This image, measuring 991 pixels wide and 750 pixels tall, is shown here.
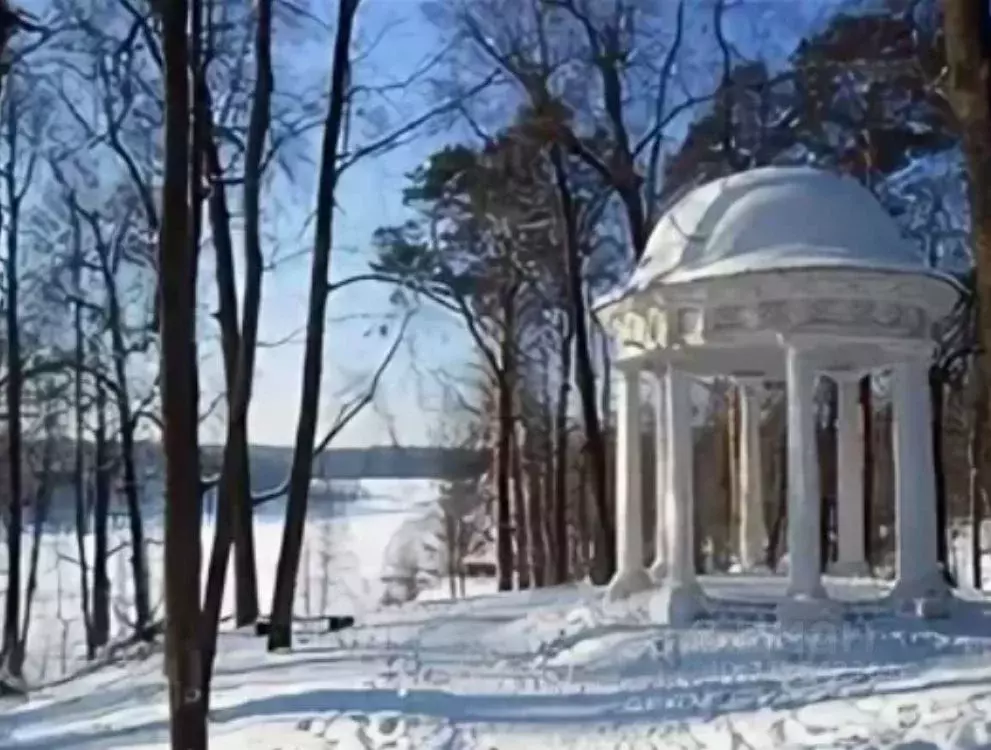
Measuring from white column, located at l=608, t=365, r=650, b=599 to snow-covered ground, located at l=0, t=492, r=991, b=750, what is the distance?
0.45m

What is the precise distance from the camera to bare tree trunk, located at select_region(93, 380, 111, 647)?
28.9m

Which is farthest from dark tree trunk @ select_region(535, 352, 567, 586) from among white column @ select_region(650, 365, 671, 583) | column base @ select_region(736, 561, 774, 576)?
white column @ select_region(650, 365, 671, 583)

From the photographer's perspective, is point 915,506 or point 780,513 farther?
point 780,513

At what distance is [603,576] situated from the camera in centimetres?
2317

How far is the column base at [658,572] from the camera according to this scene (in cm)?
1631

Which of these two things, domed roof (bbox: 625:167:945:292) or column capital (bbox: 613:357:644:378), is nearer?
domed roof (bbox: 625:167:945:292)

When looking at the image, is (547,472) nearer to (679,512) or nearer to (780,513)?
(780,513)

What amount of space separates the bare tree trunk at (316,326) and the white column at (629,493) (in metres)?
3.60

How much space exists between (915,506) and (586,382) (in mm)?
9282

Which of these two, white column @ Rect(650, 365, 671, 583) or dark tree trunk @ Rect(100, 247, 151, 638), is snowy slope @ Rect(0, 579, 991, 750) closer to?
white column @ Rect(650, 365, 671, 583)

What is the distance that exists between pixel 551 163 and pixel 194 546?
16.1m

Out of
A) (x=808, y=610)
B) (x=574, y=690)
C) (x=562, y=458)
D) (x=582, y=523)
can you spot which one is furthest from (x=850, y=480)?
(x=582, y=523)

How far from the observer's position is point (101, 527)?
28891 millimetres

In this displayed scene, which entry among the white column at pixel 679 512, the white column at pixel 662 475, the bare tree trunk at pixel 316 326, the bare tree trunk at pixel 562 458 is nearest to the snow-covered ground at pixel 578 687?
the white column at pixel 679 512
